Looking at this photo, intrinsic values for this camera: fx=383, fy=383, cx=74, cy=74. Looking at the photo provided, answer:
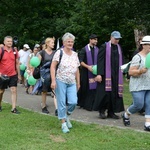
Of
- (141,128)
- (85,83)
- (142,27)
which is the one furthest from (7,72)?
(142,27)

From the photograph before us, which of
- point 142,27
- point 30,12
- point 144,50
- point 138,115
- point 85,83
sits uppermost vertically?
A: point 30,12

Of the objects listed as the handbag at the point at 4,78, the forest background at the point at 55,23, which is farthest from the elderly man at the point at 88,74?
the forest background at the point at 55,23

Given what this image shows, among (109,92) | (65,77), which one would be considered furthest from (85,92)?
(65,77)

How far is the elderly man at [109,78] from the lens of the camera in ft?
28.5

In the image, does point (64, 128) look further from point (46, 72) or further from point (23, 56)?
point (23, 56)

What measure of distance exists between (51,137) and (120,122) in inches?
81.4

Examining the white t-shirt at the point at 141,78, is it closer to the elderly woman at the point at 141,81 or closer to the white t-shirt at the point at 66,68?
the elderly woman at the point at 141,81

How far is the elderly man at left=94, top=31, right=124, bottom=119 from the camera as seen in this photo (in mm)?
8680

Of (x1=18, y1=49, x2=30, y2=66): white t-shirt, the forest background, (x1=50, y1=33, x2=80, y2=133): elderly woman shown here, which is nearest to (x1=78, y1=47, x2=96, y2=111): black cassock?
(x1=50, y1=33, x2=80, y2=133): elderly woman

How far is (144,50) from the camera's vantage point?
7473 mm

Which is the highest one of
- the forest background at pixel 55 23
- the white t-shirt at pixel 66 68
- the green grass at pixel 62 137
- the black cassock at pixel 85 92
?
the forest background at pixel 55 23

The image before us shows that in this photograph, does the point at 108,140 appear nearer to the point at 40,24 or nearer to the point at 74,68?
the point at 74,68

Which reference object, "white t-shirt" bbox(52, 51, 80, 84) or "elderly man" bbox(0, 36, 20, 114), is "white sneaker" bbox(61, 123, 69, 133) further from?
"elderly man" bbox(0, 36, 20, 114)

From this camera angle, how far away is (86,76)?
34.4 ft
